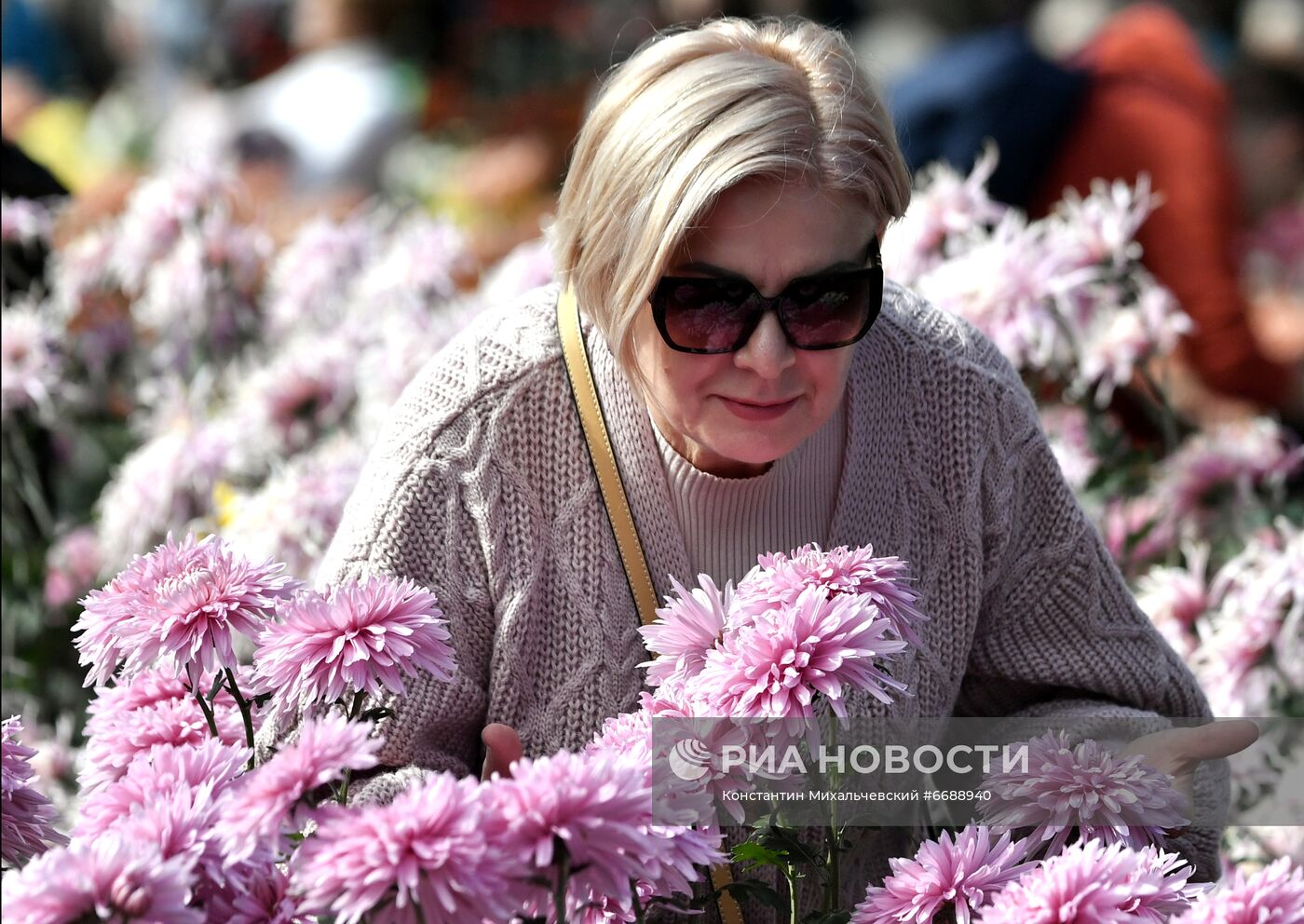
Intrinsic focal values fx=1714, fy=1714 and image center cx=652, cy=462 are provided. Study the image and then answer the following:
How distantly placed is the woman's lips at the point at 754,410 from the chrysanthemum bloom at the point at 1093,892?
534mm

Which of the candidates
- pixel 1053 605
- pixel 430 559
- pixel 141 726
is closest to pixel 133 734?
pixel 141 726

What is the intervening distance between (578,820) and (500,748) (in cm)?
40

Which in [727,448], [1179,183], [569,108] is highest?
[569,108]

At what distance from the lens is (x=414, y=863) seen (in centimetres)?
109

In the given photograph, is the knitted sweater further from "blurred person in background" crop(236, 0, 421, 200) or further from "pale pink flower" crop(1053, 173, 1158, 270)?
"blurred person in background" crop(236, 0, 421, 200)

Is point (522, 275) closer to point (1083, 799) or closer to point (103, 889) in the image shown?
point (1083, 799)

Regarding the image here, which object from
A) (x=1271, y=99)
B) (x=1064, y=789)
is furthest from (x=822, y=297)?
(x=1271, y=99)

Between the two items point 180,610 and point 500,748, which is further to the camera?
point 500,748

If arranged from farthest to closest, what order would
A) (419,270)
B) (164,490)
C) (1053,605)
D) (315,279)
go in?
(315,279)
(419,270)
(164,490)
(1053,605)

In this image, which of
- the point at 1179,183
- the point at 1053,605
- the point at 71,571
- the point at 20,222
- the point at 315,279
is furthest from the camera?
the point at 1179,183

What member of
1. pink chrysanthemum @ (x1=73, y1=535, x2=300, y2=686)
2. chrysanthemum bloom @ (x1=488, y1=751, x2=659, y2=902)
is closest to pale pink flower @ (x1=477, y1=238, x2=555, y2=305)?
pink chrysanthemum @ (x1=73, y1=535, x2=300, y2=686)

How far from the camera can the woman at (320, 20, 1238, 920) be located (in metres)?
1.59

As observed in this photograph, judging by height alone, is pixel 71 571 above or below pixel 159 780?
below

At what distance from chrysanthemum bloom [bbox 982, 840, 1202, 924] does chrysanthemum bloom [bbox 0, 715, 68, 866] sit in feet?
2.40
